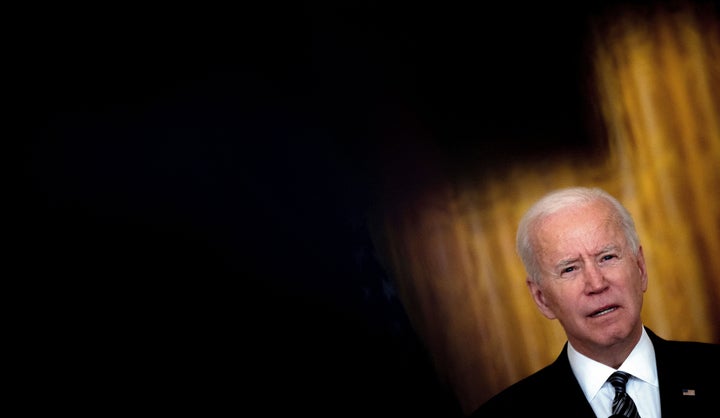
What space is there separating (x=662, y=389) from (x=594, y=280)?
0.30 m


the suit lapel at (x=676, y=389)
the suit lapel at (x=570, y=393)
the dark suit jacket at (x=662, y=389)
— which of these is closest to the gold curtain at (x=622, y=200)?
the dark suit jacket at (x=662, y=389)

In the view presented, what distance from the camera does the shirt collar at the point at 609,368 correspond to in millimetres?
2037

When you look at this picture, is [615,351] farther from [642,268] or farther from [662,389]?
[642,268]

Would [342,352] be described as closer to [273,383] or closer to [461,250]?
[273,383]

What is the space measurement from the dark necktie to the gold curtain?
37.0 inches

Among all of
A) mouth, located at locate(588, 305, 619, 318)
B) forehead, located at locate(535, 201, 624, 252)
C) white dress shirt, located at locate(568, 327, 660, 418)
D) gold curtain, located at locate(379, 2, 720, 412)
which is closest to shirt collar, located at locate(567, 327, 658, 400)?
white dress shirt, located at locate(568, 327, 660, 418)

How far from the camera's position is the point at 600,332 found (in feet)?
6.73

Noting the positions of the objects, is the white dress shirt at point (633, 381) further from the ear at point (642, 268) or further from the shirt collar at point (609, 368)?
the ear at point (642, 268)

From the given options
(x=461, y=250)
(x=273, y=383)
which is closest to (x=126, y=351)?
(x=273, y=383)

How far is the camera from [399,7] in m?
3.13

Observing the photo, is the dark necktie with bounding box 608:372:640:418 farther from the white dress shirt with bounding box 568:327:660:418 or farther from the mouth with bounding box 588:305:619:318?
the mouth with bounding box 588:305:619:318

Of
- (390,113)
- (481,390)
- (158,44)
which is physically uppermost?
(158,44)

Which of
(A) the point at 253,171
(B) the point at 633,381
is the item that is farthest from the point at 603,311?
(A) the point at 253,171

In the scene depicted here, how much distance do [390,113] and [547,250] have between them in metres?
1.09
